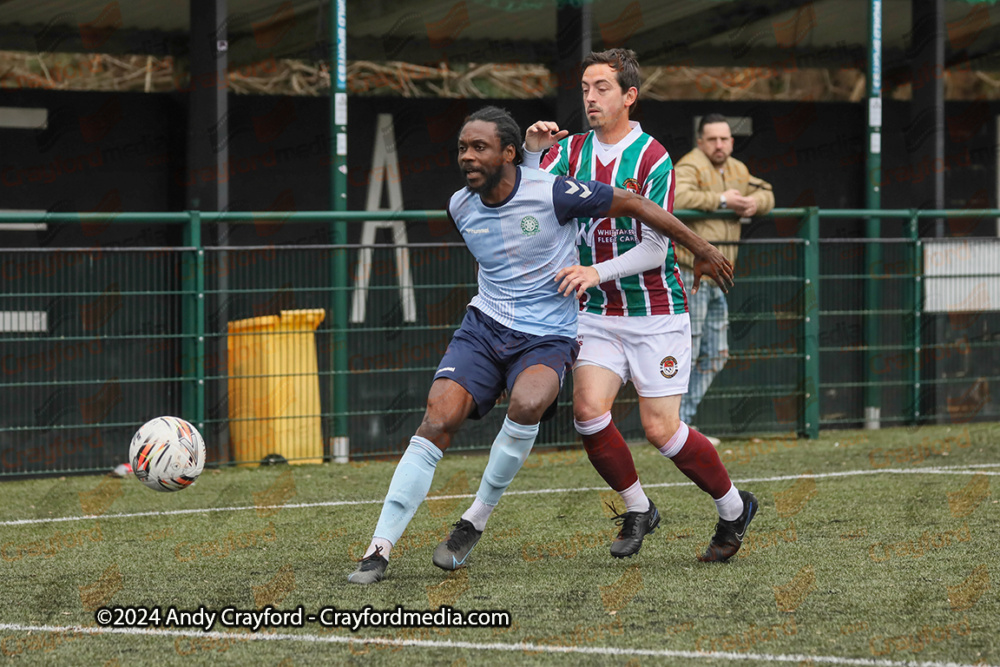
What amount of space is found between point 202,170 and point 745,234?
593 cm

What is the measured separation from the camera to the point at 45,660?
13.7ft

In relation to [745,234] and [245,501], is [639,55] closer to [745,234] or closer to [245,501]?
[745,234]

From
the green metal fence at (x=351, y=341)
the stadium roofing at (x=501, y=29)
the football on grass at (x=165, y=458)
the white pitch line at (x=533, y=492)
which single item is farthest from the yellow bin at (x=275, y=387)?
the stadium roofing at (x=501, y=29)

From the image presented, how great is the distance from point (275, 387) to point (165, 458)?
3256mm

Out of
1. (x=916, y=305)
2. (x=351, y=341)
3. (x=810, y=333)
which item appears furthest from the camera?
(x=916, y=305)

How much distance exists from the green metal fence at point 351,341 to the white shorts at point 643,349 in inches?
132

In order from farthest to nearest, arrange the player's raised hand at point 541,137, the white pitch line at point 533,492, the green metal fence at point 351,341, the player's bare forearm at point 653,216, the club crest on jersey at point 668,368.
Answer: the green metal fence at point 351,341 < the white pitch line at point 533,492 < the club crest on jersey at point 668,368 < the player's raised hand at point 541,137 < the player's bare forearm at point 653,216

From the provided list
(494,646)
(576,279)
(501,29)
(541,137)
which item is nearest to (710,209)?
(541,137)

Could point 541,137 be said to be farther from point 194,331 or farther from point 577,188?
point 194,331

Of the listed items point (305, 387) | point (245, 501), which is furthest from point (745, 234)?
point (245, 501)

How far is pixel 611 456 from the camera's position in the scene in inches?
228

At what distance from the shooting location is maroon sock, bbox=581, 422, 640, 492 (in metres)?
5.77

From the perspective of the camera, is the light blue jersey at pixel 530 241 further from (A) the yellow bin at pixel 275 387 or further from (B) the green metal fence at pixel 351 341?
(A) the yellow bin at pixel 275 387

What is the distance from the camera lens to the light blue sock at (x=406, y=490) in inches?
207
